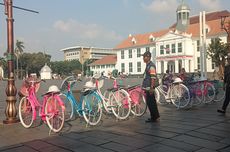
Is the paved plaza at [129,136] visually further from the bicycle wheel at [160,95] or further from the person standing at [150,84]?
the bicycle wheel at [160,95]

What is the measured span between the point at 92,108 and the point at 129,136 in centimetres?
142

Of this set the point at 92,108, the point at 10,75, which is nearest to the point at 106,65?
the point at 10,75

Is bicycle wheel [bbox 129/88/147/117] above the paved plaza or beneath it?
above

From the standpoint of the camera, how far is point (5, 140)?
5.73 metres

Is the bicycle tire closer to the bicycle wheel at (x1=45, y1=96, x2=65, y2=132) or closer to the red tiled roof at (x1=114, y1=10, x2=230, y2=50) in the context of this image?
the bicycle wheel at (x1=45, y1=96, x2=65, y2=132)

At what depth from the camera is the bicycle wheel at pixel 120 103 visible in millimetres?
7699

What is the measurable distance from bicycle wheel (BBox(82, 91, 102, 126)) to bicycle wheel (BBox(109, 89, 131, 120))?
0.83 metres

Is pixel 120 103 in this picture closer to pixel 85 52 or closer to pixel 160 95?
pixel 160 95

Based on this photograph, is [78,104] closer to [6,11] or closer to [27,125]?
[27,125]

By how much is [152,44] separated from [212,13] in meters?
18.3

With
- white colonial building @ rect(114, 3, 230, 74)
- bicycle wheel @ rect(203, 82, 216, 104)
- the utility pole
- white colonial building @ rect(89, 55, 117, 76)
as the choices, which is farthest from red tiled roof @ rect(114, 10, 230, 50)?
the utility pole

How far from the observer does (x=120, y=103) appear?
774 cm

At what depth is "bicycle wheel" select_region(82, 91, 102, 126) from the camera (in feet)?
22.3

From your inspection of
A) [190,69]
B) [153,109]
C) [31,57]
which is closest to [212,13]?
[190,69]
